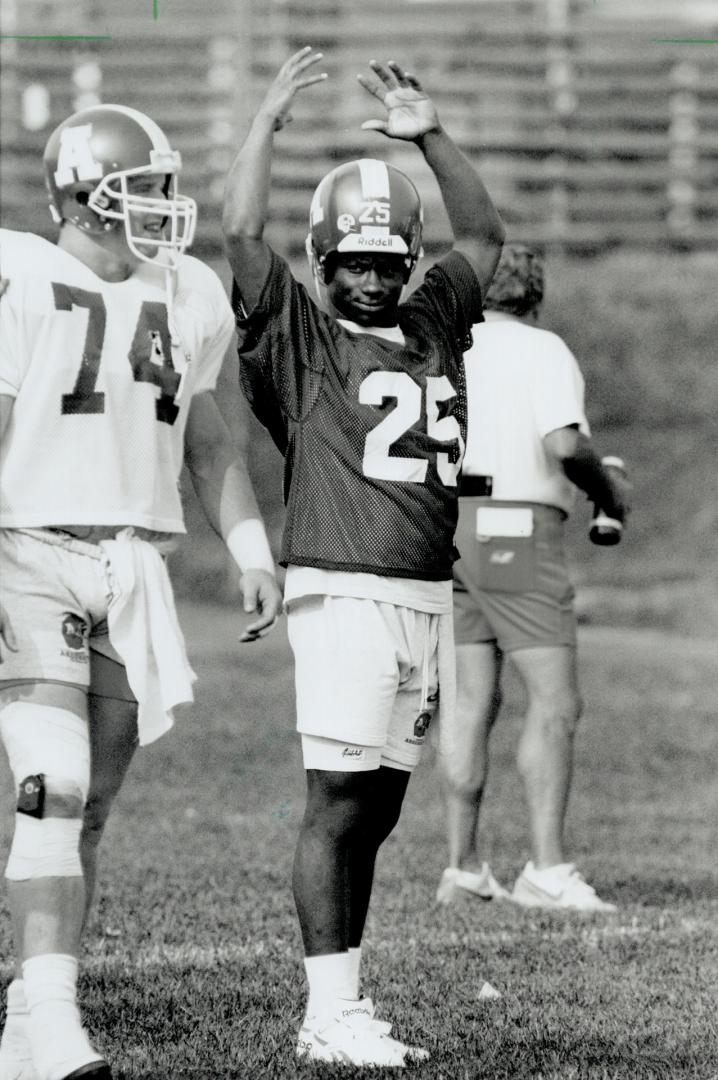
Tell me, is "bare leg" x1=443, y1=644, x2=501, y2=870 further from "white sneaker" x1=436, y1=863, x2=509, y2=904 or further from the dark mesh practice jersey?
the dark mesh practice jersey

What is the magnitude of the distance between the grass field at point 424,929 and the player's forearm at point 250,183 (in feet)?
5.83

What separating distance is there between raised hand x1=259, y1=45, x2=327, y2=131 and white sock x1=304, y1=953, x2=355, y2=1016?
6.00ft

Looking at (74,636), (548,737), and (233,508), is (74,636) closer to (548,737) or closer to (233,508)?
(233,508)

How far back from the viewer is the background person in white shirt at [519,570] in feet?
20.5

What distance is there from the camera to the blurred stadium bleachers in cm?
1880

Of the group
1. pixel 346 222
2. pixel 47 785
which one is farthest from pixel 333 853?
pixel 346 222

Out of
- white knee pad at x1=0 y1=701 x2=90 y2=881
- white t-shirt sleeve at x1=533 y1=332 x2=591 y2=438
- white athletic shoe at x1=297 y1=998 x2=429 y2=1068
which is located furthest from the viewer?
white t-shirt sleeve at x1=533 y1=332 x2=591 y2=438

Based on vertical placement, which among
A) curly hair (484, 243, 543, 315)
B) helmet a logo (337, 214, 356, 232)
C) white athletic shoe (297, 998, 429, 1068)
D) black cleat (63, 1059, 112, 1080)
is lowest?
white athletic shoe (297, 998, 429, 1068)

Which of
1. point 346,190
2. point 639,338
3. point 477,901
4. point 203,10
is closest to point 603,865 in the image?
point 477,901

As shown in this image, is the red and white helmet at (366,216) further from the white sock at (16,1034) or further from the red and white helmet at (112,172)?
the white sock at (16,1034)

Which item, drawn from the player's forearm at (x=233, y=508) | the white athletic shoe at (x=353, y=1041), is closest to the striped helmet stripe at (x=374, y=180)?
the player's forearm at (x=233, y=508)

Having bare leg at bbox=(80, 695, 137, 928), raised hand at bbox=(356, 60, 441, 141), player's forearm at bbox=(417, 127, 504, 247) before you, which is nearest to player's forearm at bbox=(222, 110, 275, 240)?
raised hand at bbox=(356, 60, 441, 141)

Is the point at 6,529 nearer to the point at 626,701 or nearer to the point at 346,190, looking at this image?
the point at 346,190

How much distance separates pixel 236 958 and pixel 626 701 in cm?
635
